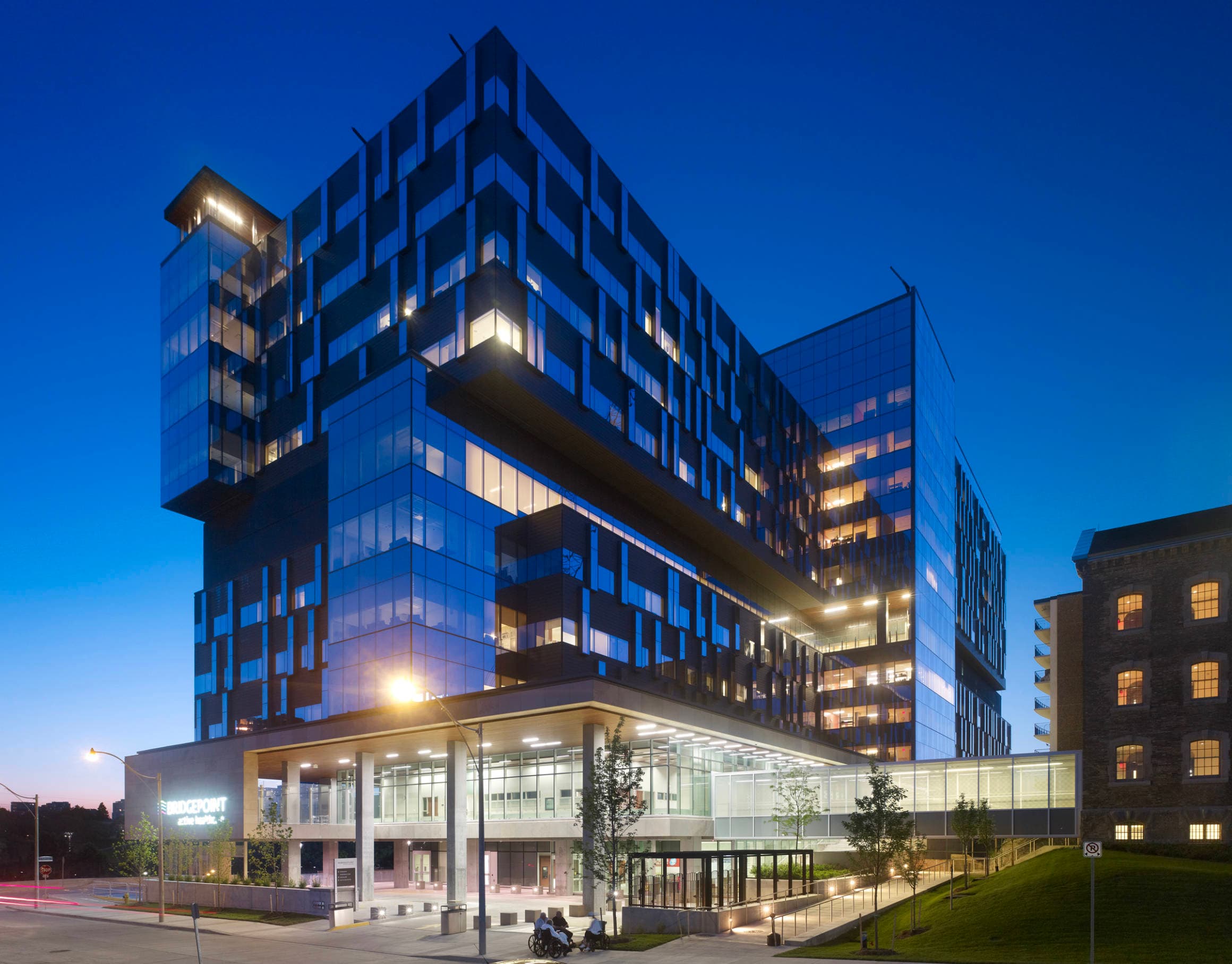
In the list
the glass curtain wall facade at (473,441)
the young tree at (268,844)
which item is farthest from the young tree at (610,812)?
the young tree at (268,844)

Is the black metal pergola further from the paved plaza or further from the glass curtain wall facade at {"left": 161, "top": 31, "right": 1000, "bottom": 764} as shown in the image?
the glass curtain wall facade at {"left": 161, "top": 31, "right": 1000, "bottom": 764}

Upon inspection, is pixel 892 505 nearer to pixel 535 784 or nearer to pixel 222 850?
pixel 535 784

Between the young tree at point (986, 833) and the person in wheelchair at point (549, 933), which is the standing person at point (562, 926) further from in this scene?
the young tree at point (986, 833)

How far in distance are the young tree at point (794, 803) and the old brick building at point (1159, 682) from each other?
1486cm

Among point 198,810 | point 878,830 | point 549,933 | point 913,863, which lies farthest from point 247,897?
point 913,863

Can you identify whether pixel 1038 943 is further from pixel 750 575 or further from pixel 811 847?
pixel 750 575

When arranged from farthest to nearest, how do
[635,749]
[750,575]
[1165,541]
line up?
[750,575], [635,749], [1165,541]

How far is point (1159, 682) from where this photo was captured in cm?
4400

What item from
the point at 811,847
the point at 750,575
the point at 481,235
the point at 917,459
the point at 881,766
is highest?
the point at 481,235

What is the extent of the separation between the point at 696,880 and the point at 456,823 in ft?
40.1

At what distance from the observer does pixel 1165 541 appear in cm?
4481

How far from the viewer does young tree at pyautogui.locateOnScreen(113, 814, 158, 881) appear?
5434 centimetres

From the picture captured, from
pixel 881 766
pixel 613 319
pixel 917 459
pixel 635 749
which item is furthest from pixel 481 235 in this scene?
pixel 917 459

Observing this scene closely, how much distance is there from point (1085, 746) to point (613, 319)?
3843cm
